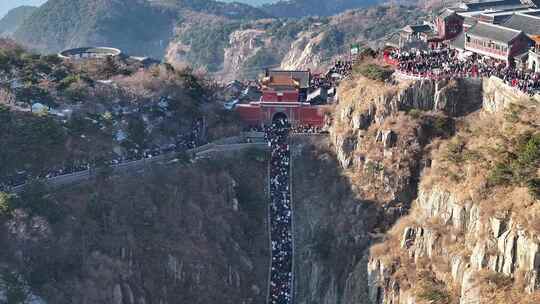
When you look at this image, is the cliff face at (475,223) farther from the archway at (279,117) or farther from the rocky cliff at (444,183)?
the archway at (279,117)

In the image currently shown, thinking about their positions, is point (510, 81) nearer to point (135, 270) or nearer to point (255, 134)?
point (255, 134)

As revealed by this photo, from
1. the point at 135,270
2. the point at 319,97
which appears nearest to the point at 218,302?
the point at 135,270

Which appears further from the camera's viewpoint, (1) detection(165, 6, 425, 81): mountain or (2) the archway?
(1) detection(165, 6, 425, 81): mountain

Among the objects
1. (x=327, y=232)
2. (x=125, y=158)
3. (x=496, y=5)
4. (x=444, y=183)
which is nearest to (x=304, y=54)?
(x=496, y=5)

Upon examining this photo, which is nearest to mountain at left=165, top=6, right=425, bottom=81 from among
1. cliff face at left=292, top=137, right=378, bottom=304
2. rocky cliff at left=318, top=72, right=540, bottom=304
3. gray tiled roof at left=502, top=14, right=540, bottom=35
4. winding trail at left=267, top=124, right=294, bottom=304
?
gray tiled roof at left=502, top=14, right=540, bottom=35

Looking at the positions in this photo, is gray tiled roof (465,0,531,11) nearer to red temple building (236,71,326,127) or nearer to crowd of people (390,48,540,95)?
crowd of people (390,48,540,95)
